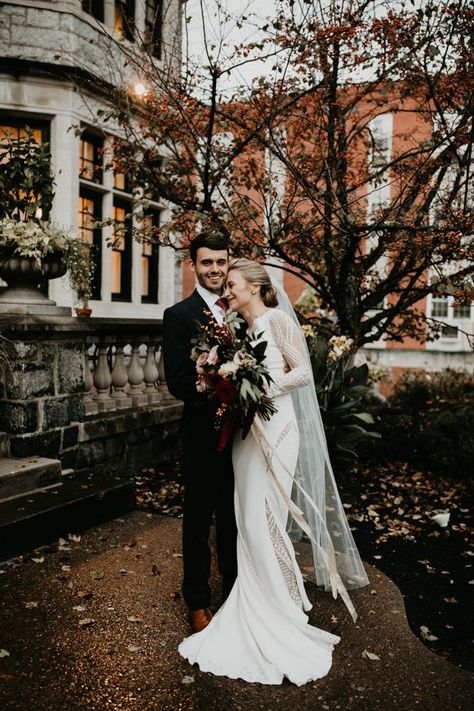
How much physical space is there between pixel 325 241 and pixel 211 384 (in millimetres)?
4056

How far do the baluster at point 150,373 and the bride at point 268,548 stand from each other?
4.11 meters

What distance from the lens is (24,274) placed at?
5918 mm

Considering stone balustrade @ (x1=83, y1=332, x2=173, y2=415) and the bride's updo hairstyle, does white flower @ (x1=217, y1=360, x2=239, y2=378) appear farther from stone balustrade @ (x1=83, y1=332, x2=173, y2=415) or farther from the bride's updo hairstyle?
stone balustrade @ (x1=83, y1=332, x2=173, y2=415)

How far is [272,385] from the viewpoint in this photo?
353 cm

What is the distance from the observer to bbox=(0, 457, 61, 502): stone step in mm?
5109

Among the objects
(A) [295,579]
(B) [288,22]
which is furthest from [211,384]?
(B) [288,22]

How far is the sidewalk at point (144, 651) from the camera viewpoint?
3027 millimetres

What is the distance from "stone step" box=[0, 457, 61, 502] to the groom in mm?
2117

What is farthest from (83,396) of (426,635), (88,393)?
(426,635)

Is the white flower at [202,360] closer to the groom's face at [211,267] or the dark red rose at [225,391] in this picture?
the dark red rose at [225,391]

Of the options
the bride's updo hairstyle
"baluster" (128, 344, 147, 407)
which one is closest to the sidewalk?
the bride's updo hairstyle

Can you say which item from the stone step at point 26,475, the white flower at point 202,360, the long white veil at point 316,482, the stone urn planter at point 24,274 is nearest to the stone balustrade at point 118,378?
the stone urn planter at point 24,274

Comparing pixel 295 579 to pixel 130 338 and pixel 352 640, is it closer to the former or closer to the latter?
pixel 352 640

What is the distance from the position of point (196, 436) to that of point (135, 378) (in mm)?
3986
